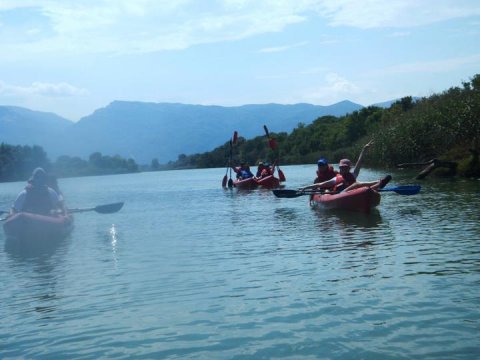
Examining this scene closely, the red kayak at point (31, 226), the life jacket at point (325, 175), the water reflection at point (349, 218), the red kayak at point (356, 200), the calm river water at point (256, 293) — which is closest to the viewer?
the calm river water at point (256, 293)

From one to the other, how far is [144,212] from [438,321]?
19.9m

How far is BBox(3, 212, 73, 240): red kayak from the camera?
1661 cm

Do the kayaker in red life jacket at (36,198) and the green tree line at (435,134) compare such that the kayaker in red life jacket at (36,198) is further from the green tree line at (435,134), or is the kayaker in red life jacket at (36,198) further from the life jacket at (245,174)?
the green tree line at (435,134)

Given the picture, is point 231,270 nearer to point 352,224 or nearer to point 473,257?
point 473,257

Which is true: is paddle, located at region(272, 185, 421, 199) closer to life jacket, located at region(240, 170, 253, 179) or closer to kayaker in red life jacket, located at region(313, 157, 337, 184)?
kayaker in red life jacket, located at region(313, 157, 337, 184)

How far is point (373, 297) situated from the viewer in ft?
27.0

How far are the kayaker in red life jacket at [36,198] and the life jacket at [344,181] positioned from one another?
30.6 feet

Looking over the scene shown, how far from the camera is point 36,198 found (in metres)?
17.7

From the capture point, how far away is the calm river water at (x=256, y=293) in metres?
6.69

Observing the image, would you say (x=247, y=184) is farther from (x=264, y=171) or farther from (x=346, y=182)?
(x=346, y=182)

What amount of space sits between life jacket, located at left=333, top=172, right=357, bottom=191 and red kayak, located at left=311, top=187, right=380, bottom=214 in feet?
2.22

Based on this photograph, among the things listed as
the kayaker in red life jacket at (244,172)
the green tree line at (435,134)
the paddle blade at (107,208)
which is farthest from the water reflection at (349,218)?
the kayaker in red life jacket at (244,172)

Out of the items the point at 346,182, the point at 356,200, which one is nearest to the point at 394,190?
the point at 346,182

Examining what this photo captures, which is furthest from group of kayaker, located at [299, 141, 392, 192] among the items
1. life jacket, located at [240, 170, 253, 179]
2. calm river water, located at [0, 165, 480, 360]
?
life jacket, located at [240, 170, 253, 179]
